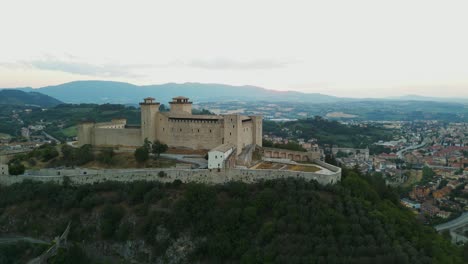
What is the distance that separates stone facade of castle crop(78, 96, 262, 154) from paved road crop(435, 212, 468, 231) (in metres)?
23.4

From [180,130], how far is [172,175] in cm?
Answer: 712

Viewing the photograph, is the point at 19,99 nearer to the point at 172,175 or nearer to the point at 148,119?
the point at 148,119

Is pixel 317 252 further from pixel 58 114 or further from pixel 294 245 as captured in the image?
pixel 58 114

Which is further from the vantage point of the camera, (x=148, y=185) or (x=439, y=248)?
(x=148, y=185)

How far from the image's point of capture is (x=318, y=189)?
26.6 metres

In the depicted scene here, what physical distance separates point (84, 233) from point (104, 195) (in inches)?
126

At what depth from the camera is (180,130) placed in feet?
118

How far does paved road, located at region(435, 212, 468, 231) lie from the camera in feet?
140

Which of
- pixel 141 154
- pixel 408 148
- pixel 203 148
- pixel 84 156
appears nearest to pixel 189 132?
pixel 203 148

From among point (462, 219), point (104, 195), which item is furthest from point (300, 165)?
point (462, 219)

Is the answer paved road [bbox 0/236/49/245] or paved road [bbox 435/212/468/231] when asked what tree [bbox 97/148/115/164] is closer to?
paved road [bbox 0/236/49/245]

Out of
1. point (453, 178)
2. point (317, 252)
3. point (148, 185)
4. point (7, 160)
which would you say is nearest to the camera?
point (317, 252)

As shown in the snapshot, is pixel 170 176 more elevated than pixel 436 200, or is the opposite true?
pixel 170 176

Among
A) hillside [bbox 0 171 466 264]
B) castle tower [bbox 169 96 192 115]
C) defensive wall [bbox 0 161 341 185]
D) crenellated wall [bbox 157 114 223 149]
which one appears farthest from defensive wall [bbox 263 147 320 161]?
castle tower [bbox 169 96 192 115]
